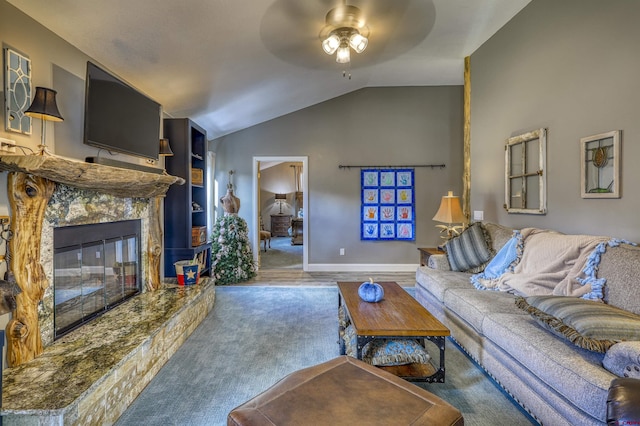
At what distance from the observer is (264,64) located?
3.62 m

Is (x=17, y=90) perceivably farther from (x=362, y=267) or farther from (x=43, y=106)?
(x=362, y=267)

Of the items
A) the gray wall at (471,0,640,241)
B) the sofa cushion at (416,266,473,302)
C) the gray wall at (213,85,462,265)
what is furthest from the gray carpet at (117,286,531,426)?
the gray wall at (213,85,462,265)

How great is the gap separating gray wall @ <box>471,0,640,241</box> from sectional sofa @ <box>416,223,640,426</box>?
308 mm

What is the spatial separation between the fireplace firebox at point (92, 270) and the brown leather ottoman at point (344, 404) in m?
1.75

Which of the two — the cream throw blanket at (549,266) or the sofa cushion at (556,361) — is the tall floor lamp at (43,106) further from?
the cream throw blanket at (549,266)

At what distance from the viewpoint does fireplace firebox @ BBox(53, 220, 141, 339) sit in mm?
2227

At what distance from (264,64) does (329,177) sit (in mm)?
2476

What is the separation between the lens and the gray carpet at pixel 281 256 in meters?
6.19

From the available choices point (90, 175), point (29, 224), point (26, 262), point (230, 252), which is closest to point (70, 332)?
point (26, 262)

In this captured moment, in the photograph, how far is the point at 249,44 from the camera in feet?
10.2

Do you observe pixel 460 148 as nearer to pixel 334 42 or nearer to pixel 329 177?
pixel 329 177

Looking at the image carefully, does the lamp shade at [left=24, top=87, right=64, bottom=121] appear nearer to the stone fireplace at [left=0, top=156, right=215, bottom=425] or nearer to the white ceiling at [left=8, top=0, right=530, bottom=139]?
the stone fireplace at [left=0, top=156, right=215, bottom=425]

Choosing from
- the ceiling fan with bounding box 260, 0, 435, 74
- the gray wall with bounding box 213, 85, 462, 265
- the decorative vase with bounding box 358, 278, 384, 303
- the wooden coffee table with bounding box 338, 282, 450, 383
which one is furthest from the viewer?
the gray wall with bounding box 213, 85, 462, 265

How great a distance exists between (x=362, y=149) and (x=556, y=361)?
14.9 ft
